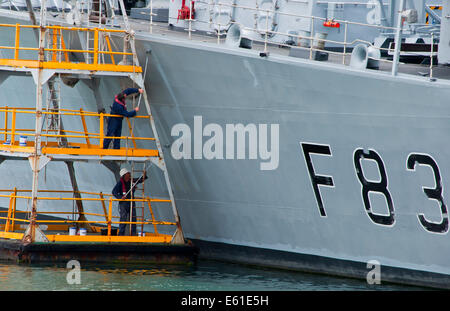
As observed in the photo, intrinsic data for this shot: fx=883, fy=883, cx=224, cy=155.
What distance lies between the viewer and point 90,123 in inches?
696

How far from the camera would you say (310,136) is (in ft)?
47.0

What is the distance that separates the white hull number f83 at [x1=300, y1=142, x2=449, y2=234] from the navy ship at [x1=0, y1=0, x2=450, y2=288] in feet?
0.06

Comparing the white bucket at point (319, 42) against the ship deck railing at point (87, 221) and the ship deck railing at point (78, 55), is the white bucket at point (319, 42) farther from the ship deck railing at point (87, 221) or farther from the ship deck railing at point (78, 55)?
the ship deck railing at point (87, 221)

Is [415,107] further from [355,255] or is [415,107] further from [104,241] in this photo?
[104,241]

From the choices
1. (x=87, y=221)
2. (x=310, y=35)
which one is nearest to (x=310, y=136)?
(x=310, y=35)

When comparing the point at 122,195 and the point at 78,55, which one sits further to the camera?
the point at 78,55

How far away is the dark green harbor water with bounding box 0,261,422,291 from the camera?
13.5 m

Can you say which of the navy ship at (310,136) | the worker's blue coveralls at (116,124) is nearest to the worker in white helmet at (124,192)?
the worker's blue coveralls at (116,124)

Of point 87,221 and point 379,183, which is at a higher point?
point 379,183

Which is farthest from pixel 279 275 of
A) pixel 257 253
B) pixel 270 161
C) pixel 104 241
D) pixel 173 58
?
pixel 173 58

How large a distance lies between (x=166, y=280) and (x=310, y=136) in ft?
10.8

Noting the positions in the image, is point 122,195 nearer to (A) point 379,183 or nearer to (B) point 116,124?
(B) point 116,124

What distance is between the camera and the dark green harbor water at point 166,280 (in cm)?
1350
